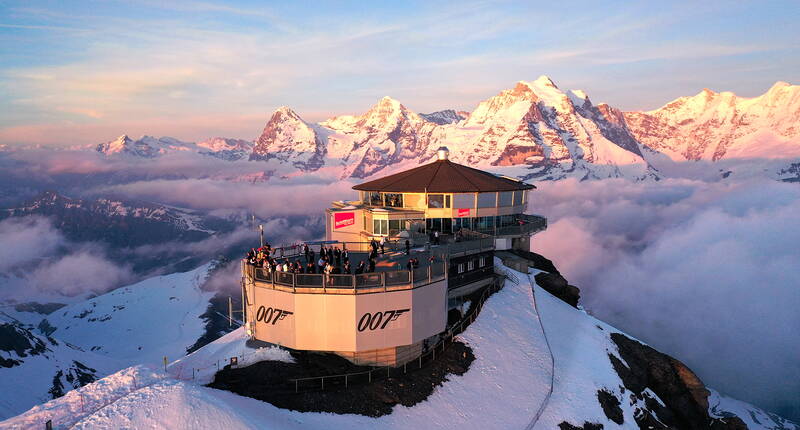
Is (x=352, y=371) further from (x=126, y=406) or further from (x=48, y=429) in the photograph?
(x=48, y=429)

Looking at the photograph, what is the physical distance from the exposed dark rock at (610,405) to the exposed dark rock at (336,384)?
41.4 feet

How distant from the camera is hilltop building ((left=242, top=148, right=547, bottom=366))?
113 ft

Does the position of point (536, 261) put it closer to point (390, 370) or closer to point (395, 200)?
point (395, 200)

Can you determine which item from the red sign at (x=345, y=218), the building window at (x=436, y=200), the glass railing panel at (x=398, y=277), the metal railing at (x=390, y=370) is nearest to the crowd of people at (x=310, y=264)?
the glass railing panel at (x=398, y=277)

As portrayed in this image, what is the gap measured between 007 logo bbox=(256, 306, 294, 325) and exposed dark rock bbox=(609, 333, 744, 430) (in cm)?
3403

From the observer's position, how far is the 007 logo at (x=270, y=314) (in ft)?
117

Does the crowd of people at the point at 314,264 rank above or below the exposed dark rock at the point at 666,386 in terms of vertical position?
above

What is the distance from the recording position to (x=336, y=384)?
34.5 metres

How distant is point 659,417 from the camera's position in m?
45.2

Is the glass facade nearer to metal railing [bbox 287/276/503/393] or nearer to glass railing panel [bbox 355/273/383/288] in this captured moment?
metal railing [bbox 287/276/503/393]

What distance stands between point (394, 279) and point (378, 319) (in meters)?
3.22

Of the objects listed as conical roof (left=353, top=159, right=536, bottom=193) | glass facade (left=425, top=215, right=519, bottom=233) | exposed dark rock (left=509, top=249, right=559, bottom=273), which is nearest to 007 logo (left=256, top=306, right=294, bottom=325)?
glass facade (left=425, top=215, right=519, bottom=233)

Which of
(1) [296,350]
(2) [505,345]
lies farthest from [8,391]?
(2) [505,345]

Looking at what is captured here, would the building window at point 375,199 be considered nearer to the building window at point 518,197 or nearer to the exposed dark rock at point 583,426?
the building window at point 518,197
